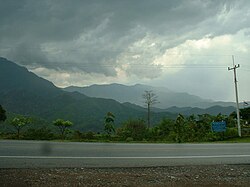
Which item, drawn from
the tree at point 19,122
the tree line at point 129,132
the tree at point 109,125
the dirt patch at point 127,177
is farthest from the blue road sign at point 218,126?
the dirt patch at point 127,177

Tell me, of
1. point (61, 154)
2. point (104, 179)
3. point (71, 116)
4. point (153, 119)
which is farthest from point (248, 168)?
point (71, 116)

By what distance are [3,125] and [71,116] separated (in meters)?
63.1

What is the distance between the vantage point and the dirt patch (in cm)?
663

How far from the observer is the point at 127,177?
7.38 metres

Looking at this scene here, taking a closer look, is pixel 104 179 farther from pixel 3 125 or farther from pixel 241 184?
pixel 3 125

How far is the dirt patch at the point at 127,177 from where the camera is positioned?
6.63m

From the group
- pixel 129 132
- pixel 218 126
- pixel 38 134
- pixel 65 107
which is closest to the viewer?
pixel 38 134

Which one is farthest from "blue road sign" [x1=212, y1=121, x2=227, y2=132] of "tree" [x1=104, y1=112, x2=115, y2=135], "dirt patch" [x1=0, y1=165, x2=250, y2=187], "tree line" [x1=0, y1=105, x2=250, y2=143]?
"dirt patch" [x1=0, y1=165, x2=250, y2=187]

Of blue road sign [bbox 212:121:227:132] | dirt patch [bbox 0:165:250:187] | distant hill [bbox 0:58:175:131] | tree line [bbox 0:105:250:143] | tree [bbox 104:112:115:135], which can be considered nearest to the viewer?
dirt patch [bbox 0:165:250:187]

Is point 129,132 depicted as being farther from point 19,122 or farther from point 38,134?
point 38,134

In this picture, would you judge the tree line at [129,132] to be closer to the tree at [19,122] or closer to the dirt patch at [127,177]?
the tree at [19,122]

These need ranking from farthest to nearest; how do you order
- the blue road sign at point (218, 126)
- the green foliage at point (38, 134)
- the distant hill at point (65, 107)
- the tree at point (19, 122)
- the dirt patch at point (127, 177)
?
the distant hill at point (65, 107), the blue road sign at point (218, 126), the tree at point (19, 122), the green foliage at point (38, 134), the dirt patch at point (127, 177)

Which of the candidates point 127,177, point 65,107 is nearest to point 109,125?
point 127,177

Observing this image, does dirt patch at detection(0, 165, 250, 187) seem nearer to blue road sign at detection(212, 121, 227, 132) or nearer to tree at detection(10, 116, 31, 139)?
tree at detection(10, 116, 31, 139)
